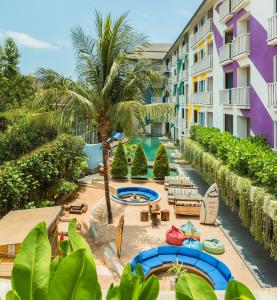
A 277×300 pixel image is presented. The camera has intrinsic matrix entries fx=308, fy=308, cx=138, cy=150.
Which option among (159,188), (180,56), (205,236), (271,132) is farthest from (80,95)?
(180,56)

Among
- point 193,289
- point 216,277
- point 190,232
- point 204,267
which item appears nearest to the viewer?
point 193,289

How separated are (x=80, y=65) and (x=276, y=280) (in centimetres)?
1292

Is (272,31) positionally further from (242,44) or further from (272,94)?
(242,44)

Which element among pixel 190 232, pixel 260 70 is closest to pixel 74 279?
pixel 190 232

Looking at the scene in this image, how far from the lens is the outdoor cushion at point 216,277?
1104 cm

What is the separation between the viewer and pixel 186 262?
12422mm

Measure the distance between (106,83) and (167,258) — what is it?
8.30 metres

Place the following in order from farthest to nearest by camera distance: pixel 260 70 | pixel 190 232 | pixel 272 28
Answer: pixel 260 70 → pixel 272 28 → pixel 190 232

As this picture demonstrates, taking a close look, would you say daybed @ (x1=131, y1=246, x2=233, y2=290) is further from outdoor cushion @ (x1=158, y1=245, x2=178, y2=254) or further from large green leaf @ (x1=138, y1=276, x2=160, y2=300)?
large green leaf @ (x1=138, y1=276, x2=160, y2=300)

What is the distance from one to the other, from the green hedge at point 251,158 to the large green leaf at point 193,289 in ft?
34.4

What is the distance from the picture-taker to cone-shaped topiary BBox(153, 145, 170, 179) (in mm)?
25859

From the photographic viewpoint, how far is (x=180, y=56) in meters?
44.8

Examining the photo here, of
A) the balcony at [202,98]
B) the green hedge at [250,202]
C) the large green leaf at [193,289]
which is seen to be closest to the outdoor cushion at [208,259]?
the green hedge at [250,202]

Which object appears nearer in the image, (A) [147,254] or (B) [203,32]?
(A) [147,254]
